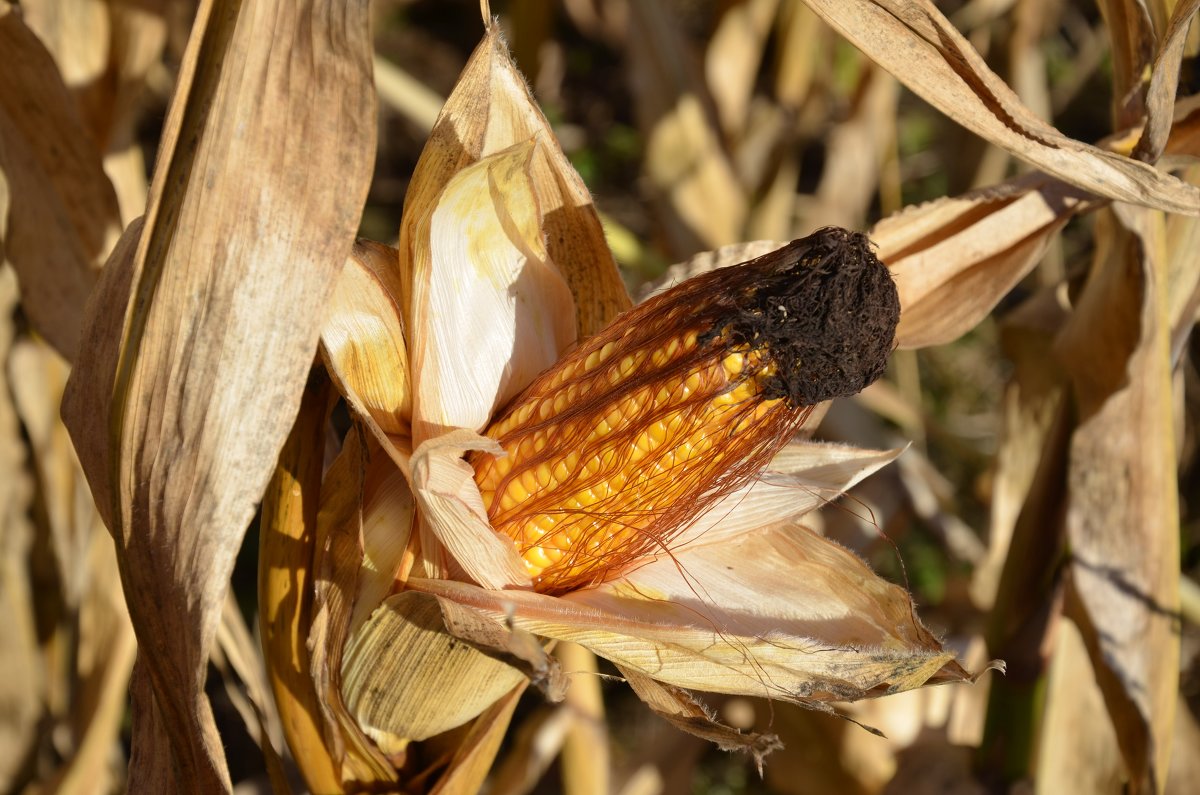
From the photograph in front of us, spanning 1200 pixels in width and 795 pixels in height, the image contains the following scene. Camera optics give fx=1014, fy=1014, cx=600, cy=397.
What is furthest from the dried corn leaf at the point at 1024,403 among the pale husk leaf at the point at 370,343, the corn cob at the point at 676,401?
the pale husk leaf at the point at 370,343

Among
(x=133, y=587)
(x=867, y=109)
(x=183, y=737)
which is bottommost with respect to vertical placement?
(x=183, y=737)

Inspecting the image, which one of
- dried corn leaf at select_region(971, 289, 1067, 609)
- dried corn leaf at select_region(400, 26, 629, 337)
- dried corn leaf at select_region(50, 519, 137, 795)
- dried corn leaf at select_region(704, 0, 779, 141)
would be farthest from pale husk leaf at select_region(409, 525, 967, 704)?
dried corn leaf at select_region(704, 0, 779, 141)

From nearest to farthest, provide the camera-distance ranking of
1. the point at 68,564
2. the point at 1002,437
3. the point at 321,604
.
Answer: the point at 321,604, the point at 68,564, the point at 1002,437

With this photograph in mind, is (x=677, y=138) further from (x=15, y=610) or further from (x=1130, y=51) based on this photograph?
(x=15, y=610)

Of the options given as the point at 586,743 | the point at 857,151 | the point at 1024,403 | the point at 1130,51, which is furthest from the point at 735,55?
the point at 586,743

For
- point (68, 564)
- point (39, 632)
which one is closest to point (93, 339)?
point (68, 564)

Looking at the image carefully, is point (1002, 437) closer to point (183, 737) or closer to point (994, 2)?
point (994, 2)
